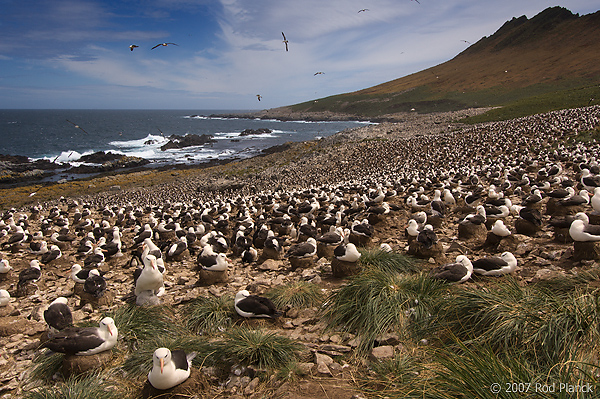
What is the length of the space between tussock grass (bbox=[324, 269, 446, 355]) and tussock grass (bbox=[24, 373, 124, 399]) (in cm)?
331

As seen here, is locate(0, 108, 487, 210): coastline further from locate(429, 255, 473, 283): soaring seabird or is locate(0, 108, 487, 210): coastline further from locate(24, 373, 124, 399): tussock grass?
locate(24, 373, 124, 399): tussock grass

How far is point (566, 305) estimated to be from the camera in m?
3.95

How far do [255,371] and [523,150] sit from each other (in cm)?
2889

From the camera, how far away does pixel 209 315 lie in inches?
245

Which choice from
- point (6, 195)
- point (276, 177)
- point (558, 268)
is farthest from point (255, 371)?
point (6, 195)

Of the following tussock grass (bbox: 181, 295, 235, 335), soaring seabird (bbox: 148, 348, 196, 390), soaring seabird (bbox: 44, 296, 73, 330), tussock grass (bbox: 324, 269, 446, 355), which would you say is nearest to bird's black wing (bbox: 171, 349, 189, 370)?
soaring seabird (bbox: 148, 348, 196, 390)

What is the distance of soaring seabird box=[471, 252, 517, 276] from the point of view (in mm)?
6125

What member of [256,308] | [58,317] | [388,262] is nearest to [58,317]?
[58,317]

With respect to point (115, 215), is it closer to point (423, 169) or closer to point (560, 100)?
point (423, 169)

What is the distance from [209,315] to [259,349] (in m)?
1.73

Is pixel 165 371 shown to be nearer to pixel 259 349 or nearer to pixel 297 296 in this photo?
pixel 259 349

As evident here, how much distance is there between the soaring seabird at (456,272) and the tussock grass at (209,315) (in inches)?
152

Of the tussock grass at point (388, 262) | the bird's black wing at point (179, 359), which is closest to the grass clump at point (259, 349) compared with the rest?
the bird's black wing at point (179, 359)

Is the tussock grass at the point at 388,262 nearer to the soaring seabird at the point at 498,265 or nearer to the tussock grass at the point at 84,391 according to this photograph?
the soaring seabird at the point at 498,265
